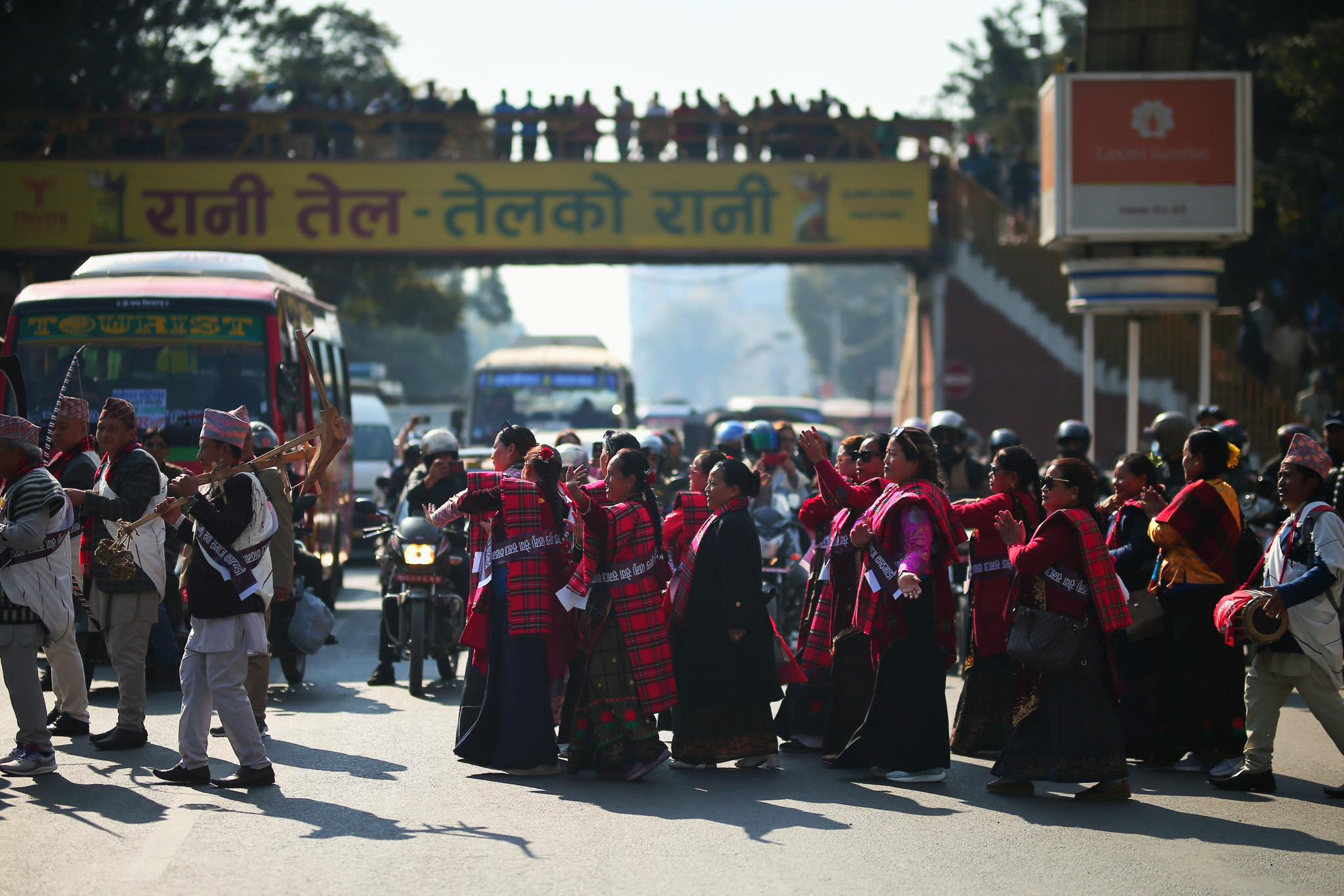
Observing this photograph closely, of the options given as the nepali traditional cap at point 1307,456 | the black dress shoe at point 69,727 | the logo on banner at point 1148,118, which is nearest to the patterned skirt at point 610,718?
the black dress shoe at point 69,727

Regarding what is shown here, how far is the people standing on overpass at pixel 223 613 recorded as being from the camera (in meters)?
7.73

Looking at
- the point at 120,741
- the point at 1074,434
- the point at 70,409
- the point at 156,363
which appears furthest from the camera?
the point at 156,363

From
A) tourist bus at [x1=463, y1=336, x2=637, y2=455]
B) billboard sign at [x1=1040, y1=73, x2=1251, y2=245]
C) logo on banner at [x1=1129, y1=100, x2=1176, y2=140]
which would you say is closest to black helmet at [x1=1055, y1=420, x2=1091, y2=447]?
billboard sign at [x1=1040, y1=73, x2=1251, y2=245]

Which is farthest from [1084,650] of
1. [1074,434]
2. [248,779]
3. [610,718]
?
[1074,434]

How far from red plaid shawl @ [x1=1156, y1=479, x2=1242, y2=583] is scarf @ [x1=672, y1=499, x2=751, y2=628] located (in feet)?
7.10

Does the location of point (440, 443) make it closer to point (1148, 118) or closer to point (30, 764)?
point (30, 764)

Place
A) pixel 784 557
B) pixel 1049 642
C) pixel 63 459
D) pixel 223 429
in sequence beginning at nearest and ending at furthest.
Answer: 1. pixel 1049 642
2. pixel 223 429
3. pixel 63 459
4. pixel 784 557

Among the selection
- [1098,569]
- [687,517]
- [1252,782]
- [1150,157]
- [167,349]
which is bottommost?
[1252,782]

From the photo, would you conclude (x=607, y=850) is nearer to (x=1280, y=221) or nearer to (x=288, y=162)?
(x=1280, y=221)

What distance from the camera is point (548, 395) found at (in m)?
22.6

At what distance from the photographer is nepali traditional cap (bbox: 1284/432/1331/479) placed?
7910 millimetres

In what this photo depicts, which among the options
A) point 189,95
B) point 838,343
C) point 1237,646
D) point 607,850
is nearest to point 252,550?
point 607,850

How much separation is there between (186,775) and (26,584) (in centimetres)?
120

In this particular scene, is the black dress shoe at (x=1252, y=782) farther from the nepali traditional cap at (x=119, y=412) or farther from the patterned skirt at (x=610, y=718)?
the nepali traditional cap at (x=119, y=412)
